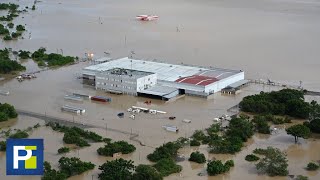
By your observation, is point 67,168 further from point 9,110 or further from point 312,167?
point 312,167

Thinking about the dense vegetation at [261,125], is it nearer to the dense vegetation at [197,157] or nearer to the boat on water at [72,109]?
the dense vegetation at [197,157]

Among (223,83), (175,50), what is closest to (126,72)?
(223,83)

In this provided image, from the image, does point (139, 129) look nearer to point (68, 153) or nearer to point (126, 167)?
point (68, 153)

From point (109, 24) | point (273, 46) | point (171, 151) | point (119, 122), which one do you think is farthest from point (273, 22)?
point (171, 151)

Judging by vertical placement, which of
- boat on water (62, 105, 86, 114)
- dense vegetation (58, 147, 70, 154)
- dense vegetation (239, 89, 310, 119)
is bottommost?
dense vegetation (58, 147, 70, 154)

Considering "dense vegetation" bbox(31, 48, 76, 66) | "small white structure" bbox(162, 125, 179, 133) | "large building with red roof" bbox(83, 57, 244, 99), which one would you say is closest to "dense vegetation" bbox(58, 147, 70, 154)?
"small white structure" bbox(162, 125, 179, 133)

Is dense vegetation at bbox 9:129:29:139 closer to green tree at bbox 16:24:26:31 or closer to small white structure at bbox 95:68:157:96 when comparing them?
small white structure at bbox 95:68:157:96

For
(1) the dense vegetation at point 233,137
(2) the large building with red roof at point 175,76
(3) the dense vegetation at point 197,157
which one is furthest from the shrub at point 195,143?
(2) the large building with red roof at point 175,76
